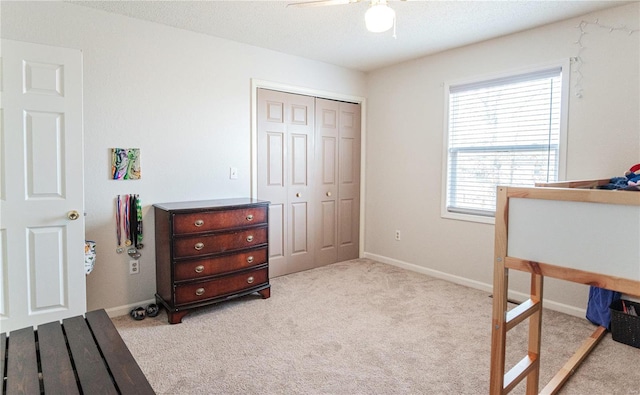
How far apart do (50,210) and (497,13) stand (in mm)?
3647

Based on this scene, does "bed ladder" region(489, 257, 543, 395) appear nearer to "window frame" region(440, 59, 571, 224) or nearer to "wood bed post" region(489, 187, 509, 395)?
"wood bed post" region(489, 187, 509, 395)

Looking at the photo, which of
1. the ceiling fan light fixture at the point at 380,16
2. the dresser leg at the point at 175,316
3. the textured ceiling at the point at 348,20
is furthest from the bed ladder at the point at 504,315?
the dresser leg at the point at 175,316

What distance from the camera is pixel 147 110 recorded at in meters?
3.15

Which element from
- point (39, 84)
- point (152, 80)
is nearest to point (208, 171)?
point (152, 80)

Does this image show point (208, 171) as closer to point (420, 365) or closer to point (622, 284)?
point (420, 365)

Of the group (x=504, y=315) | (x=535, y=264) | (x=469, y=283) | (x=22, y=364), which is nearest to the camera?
(x=22, y=364)

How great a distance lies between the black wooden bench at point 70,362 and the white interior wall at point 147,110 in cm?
159

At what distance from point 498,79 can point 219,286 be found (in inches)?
127

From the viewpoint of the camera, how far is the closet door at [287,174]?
3963 mm

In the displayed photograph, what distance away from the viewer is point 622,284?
4.37ft

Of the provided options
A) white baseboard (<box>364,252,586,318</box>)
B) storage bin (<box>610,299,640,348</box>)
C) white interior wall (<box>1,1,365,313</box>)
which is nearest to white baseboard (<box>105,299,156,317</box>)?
white interior wall (<box>1,1,365,313</box>)

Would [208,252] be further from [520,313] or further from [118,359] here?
[520,313]

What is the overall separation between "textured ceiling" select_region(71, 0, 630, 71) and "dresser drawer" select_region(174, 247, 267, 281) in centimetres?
202

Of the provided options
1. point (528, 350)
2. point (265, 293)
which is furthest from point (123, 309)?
point (528, 350)
